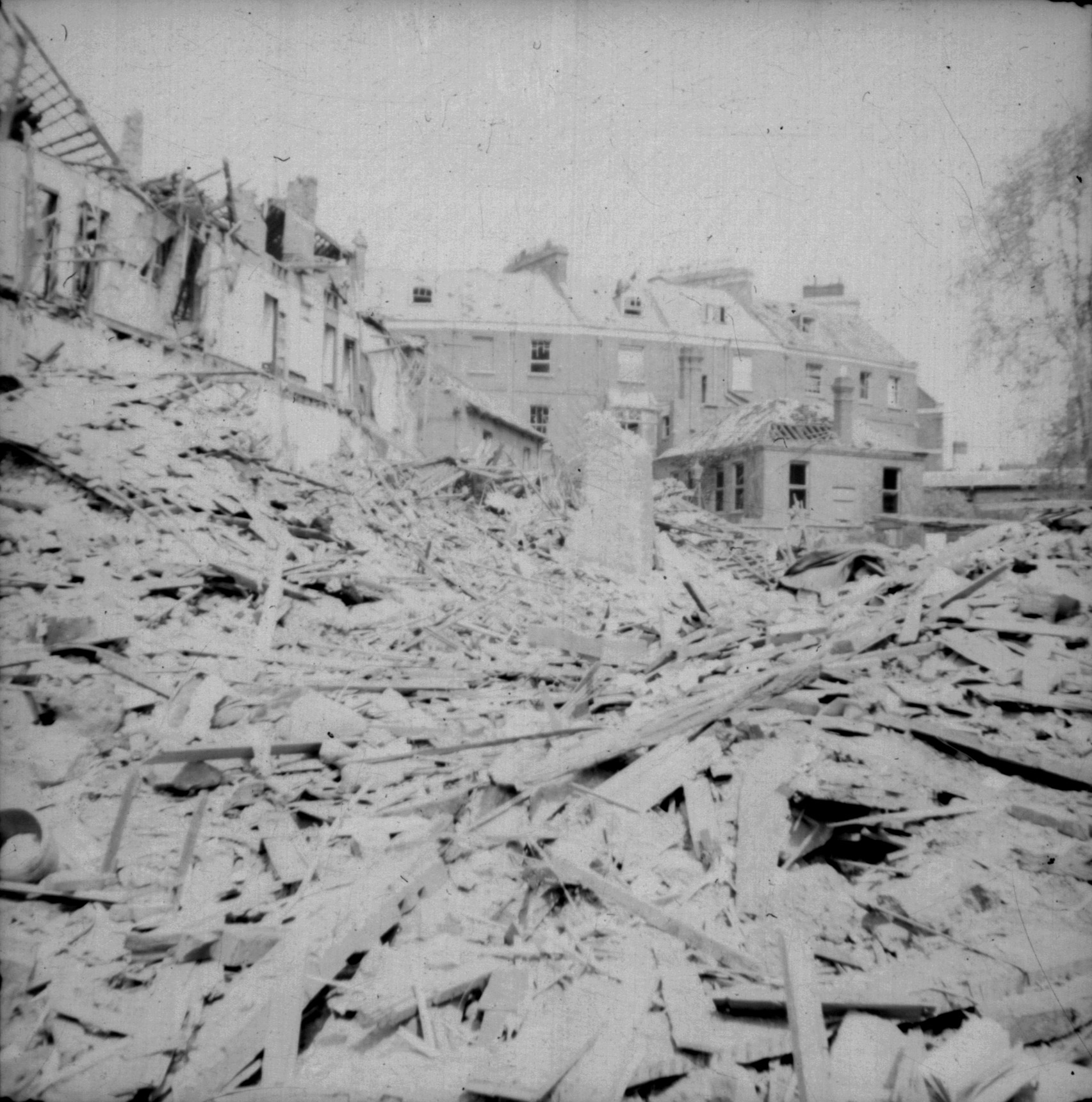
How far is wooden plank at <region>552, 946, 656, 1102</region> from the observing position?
7.72 ft

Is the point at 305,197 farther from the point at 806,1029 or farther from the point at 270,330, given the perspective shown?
the point at 806,1029

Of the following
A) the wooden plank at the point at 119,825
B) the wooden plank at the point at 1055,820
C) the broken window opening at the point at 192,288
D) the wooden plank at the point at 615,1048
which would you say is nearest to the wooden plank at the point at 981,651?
the wooden plank at the point at 1055,820

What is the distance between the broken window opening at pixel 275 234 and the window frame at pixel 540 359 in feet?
42.3

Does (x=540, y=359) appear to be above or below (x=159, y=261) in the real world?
above

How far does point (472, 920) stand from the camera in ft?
10.4

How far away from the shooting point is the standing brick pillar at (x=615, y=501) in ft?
41.7

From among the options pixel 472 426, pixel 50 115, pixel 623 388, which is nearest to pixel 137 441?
pixel 50 115

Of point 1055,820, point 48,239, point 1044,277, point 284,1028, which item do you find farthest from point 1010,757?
point 48,239

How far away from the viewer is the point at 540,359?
29.4m

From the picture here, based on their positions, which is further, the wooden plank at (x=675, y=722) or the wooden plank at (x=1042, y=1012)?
the wooden plank at (x=675, y=722)

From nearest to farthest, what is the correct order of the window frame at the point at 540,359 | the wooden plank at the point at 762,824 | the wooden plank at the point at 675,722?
the wooden plank at the point at 762,824 → the wooden plank at the point at 675,722 → the window frame at the point at 540,359

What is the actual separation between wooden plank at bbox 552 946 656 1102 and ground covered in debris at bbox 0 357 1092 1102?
12 millimetres

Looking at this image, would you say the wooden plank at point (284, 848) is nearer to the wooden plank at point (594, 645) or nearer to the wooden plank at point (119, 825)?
the wooden plank at point (119, 825)

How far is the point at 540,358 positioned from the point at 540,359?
27 mm
